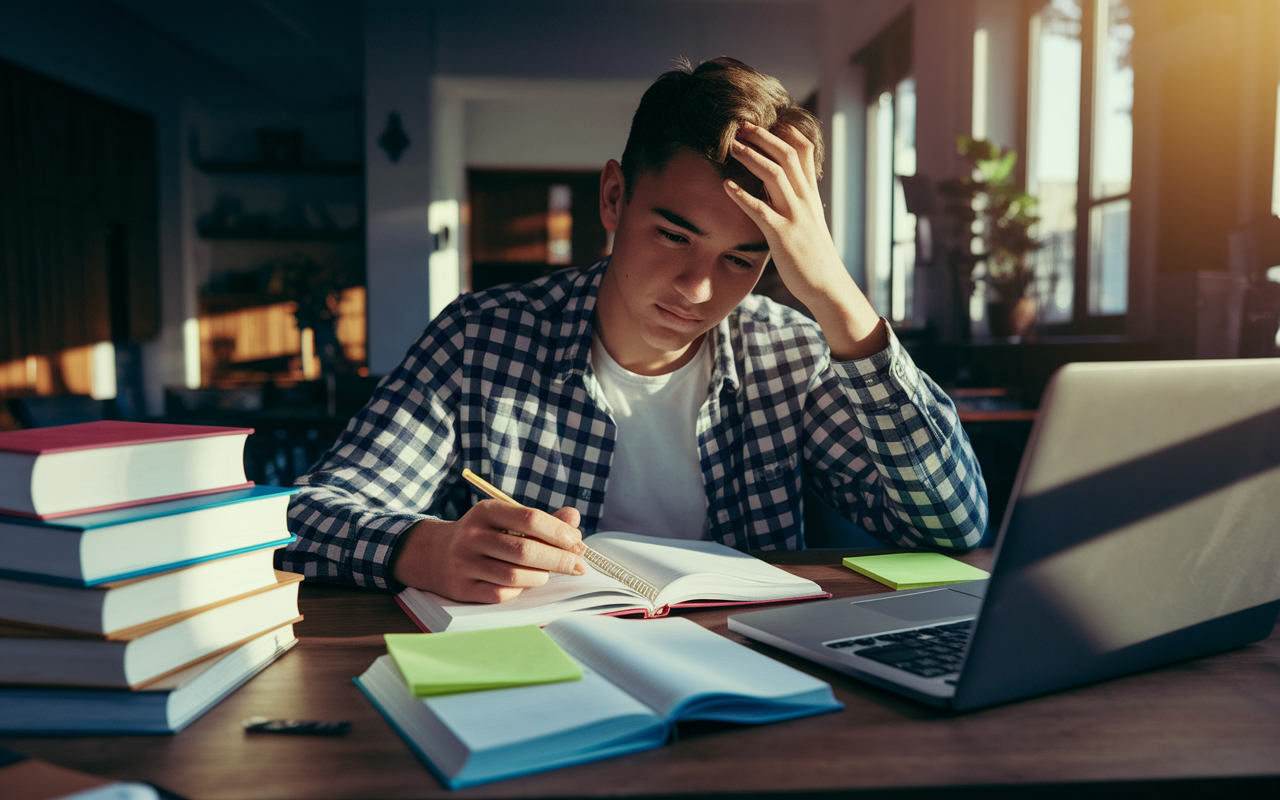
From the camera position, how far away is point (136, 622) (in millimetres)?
569

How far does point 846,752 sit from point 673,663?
0.14m

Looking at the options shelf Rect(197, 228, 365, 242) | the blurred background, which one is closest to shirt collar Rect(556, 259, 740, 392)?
the blurred background

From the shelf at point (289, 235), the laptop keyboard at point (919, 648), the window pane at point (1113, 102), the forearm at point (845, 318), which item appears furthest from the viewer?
the shelf at point (289, 235)

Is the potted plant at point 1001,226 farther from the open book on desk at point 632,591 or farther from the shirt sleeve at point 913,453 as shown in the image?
the open book on desk at point 632,591

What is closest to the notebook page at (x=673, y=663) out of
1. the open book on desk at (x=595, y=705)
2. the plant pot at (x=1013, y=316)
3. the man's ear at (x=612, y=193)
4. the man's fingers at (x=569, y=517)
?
the open book on desk at (x=595, y=705)

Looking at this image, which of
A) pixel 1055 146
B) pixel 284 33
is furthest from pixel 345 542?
pixel 284 33

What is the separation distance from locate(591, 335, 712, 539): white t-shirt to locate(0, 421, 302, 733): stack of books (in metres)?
0.76

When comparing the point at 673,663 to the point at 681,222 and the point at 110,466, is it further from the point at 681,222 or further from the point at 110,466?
the point at 681,222

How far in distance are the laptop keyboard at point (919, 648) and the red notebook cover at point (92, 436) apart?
0.51 metres

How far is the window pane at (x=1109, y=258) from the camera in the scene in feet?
11.8

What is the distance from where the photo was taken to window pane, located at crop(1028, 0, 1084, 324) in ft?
13.2

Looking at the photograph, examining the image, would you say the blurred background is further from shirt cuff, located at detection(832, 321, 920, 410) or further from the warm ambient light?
shirt cuff, located at detection(832, 321, 920, 410)

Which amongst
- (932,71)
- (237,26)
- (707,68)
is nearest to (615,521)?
(707,68)

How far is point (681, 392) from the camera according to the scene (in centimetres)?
141
